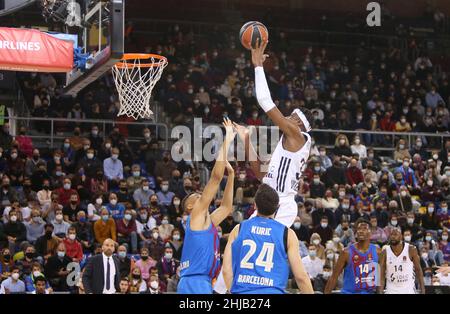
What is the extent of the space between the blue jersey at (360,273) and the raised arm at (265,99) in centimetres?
241

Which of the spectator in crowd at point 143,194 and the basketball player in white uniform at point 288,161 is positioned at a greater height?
the basketball player in white uniform at point 288,161

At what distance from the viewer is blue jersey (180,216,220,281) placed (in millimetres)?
8016

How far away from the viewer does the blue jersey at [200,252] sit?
26.3ft

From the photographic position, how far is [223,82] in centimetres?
2428

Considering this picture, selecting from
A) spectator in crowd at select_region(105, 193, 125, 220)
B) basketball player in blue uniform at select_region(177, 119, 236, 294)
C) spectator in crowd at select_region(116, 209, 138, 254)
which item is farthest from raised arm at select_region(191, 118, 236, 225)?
spectator in crowd at select_region(105, 193, 125, 220)

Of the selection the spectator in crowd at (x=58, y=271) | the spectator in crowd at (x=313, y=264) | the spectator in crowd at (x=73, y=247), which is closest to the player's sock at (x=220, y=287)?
the spectator in crowd at (x=58, y=271)

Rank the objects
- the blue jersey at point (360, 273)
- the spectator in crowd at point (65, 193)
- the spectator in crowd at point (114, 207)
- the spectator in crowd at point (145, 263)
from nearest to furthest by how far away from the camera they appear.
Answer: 1. the blue jersey at point (360, 273)
2. the spectator in crowd at point (145, 263)
3. the spectator in crowd at point (114, 207)
4. the spectator in crowd at point (65, 193)

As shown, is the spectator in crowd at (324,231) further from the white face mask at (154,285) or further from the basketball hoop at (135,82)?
the basketball hoop at (135,82)

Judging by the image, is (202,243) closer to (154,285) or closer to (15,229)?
(154,285)

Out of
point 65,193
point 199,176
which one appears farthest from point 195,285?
point 199,176

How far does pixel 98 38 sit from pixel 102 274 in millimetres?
3938

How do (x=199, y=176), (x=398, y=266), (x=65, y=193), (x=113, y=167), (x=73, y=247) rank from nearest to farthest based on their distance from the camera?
1. (x=398, y=266)
2. (x=73, y=247)
3. (x=65, y=193)
4. (x=113, y=167)
5. (x=199, y=176)

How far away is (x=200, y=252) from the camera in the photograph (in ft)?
26.4

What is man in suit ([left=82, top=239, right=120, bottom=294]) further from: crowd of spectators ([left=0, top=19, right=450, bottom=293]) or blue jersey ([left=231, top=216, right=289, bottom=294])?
blue jersey ([left=231, top=216, right=289, bottom=294])
